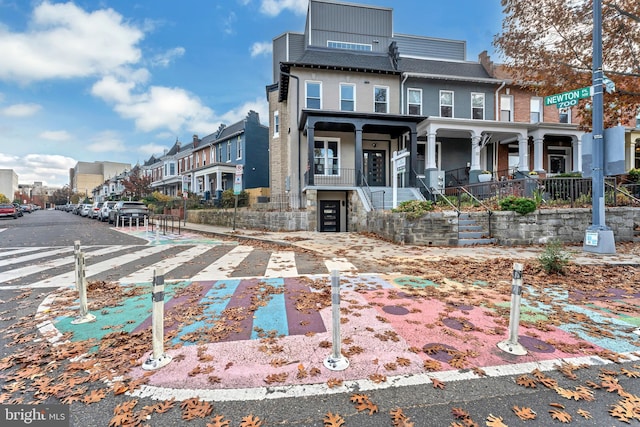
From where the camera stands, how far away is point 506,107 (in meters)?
19.7

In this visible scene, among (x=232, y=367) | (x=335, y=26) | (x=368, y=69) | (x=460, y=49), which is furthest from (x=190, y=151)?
(x=232, y=367)

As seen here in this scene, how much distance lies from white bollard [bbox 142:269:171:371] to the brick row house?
492 inches

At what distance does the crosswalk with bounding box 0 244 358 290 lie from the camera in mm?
6395

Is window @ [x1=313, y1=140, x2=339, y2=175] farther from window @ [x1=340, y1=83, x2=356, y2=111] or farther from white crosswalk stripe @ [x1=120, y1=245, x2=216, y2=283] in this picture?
white crosswalk stripe @ [x1=120, y1=245, x2=216, y2=283]

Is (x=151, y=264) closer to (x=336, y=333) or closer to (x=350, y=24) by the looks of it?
(x=336, y=333)

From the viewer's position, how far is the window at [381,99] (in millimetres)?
18406

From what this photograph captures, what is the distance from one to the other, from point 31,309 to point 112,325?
1.78 m

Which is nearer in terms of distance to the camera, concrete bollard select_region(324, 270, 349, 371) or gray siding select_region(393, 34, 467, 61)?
concrete bollard select_region(324, 270, 349, 371)

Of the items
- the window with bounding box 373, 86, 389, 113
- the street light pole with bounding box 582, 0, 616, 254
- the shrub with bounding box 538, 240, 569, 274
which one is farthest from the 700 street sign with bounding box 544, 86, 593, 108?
the window with bounding box 373, 86, 389, 113

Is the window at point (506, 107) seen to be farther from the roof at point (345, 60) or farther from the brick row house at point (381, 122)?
the roof at point (345, 60)

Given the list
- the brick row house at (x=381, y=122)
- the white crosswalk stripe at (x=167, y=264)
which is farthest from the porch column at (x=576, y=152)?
the white crosswalk stripe at (x=167, y=264)

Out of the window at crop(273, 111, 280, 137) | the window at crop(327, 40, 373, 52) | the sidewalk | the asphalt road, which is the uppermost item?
the window at crop(327, 40, 373, 52)

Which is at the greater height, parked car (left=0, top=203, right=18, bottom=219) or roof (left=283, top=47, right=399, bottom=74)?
roof (left=283, top=47, right=399, bottom=74)

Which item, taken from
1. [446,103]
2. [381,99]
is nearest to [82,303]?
[381,99]
